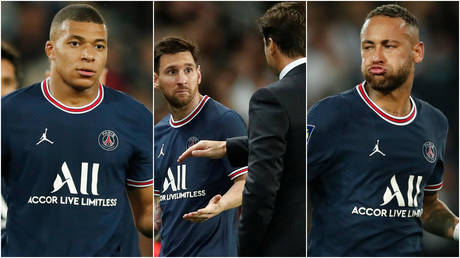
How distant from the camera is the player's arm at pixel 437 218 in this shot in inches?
143

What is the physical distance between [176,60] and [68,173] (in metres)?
0.92

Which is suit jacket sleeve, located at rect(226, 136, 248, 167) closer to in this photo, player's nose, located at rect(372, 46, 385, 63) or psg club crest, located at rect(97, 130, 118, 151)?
psg club crest, located at rect(97, 130, 118, 151)

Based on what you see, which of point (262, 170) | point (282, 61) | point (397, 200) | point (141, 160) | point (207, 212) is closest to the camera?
point (262, 170)

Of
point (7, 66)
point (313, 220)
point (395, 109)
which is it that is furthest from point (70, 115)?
point (395, 109)

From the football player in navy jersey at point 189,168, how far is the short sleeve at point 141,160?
5 cm

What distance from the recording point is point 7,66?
367cm

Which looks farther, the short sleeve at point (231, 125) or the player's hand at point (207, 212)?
the short sleeve at point (231, 125)

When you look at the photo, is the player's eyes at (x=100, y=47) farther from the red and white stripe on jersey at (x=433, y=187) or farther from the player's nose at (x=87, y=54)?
the red and white stripe on jersey at (x=433, y=187)

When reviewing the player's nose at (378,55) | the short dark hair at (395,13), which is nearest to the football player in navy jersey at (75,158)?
the player's nose at (378,55)

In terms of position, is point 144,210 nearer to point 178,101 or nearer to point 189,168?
point 189,168

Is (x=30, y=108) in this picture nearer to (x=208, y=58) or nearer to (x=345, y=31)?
(x=208, y=58)

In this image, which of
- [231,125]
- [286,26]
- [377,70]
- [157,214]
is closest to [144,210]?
[157,214]

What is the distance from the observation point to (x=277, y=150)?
3033mm

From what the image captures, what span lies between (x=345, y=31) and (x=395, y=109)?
0.54m
